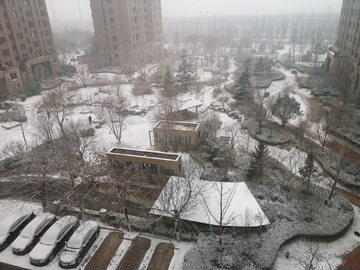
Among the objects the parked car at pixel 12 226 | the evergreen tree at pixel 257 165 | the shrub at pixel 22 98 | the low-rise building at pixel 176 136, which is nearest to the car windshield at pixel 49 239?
the parked car at pixel 12 226

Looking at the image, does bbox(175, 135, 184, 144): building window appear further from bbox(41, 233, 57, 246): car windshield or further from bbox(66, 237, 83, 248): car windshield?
bbox(41, 233, 57, 246): car windshield

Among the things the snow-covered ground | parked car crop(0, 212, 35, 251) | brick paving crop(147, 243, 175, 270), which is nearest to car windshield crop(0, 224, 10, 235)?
parked car crop(0, 212, 35, 251)

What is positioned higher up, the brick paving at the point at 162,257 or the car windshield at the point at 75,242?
the car windshield at the point at 75,242

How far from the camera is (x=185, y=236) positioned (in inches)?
648

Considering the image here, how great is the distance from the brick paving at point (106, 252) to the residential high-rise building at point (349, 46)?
35.7 m

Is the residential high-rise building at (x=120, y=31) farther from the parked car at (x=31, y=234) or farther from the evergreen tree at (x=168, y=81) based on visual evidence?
the parked car at (x=31, y=234)

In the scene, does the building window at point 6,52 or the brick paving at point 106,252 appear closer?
the brick paving at point 106,252

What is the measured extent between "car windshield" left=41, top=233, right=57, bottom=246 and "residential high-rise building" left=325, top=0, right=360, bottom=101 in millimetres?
38923

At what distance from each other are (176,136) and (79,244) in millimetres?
13986

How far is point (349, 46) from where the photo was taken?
45.4 meters

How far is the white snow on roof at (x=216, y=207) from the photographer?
15.8 metres

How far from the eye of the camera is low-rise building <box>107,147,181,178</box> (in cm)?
2066

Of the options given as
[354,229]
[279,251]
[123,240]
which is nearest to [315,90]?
[354,229]

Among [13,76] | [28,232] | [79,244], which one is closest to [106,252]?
[79,244]
